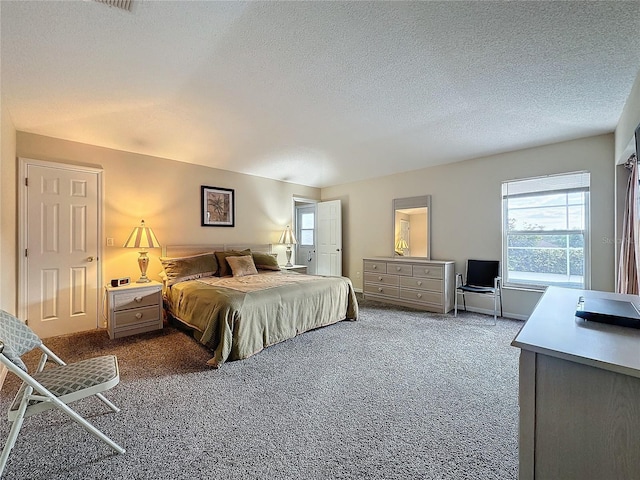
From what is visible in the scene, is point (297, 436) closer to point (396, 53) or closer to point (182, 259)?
point (396, 53)

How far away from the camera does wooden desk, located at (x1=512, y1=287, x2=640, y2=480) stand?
2.80 feet

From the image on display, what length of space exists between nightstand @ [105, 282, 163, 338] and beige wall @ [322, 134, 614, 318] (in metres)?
3.76

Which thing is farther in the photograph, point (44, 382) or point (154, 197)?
point (154, 197)

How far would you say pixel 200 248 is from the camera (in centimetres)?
450

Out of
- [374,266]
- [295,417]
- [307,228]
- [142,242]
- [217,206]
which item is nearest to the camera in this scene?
[295,417]

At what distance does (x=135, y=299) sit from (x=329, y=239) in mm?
3782

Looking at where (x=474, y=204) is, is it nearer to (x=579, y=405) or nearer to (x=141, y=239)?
(x=579, y=405)

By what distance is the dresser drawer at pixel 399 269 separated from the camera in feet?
15.2

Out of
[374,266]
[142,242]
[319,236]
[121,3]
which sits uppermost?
[121,3]

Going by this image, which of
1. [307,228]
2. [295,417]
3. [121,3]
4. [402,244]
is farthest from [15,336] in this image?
[307,228]

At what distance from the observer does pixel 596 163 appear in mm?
3336

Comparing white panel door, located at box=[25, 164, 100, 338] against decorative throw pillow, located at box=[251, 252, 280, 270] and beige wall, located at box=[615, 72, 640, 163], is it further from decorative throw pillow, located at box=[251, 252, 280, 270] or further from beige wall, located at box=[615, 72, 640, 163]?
beige wall, located at box=[615, 72, 640, 163]

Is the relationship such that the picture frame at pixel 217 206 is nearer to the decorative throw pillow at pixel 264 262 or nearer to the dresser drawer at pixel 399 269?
the decorative throw pillow at pixel 264 262

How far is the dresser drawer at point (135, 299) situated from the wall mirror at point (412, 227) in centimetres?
394
